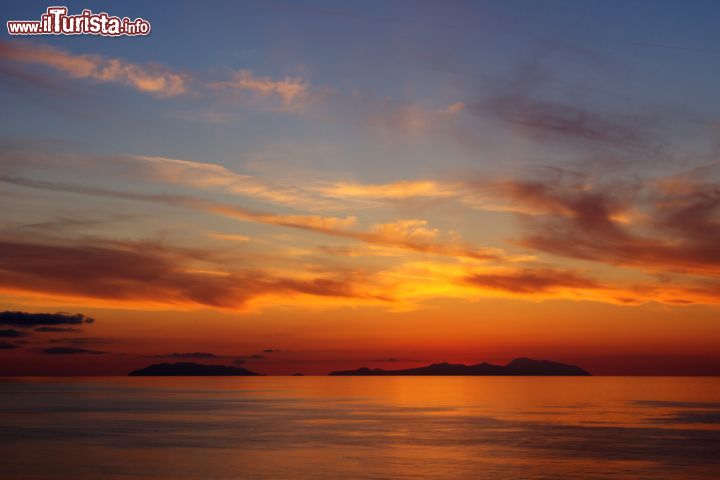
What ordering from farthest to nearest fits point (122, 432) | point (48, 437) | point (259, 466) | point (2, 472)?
1. point (122, 432)
2. point (48, 437)
3. point (259, 466)
4. point (2, 472)

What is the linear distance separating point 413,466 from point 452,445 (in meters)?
12.2

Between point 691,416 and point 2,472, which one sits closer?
point 2,472

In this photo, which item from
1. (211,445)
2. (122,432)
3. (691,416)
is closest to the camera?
(211,445)

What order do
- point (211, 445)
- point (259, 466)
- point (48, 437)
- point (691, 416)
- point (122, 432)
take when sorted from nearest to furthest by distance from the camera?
1. point (259, 466)
2. point (211, 445)
3. point (48, 437)
4. point (122, 432)
5. point (691, 416)

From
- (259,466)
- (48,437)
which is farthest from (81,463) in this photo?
(48,437)

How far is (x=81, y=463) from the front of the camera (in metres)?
48.5

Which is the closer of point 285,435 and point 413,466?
point 413,466

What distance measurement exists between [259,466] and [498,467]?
1409 centimetres

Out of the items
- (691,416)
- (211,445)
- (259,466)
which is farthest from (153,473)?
(691,416)

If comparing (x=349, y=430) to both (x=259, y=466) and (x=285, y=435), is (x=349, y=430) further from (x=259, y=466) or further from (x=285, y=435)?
(x=259, y=466)

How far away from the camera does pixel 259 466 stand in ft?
153

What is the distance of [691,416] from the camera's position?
9181 cm

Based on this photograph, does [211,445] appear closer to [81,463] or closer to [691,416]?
[81,463]

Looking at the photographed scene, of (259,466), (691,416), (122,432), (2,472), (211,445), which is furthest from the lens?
(691,416)
